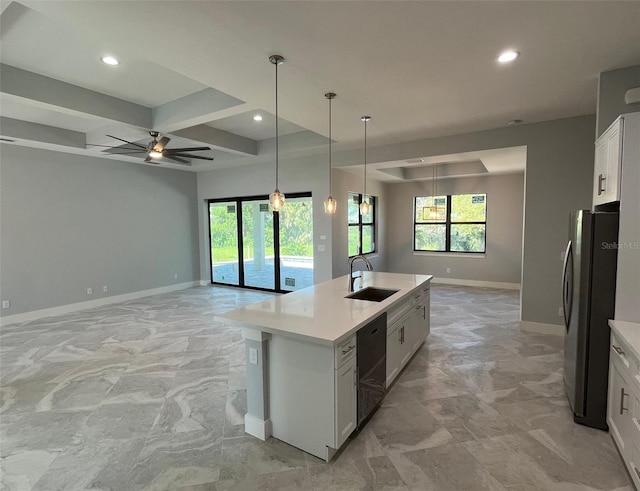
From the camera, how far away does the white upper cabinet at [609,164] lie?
234 centimetres

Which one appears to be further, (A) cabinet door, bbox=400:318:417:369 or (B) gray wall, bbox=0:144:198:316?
(B) gray wall, bbox=0:144:198:316

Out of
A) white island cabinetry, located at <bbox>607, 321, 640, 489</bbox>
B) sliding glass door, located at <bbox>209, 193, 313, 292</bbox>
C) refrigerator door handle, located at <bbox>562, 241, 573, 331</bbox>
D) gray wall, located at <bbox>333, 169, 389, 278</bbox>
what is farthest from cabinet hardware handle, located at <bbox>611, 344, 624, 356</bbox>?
sliding glass door, located at <bbox>209, 193, 313, 292</bbox>

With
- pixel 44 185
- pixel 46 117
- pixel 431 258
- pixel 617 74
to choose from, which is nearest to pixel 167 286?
pixel 44 185

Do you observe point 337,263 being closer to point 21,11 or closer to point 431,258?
point 431,258

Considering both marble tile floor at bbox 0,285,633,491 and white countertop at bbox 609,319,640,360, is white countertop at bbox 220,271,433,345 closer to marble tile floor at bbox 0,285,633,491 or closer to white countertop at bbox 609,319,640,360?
marble tile floor at bbox 0,285,633,491

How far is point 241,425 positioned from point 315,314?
106cm

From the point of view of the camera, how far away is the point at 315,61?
2639 millimetres

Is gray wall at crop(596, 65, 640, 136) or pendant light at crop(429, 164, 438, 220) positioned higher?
gray wall at crop(596, 65, 640, 136)

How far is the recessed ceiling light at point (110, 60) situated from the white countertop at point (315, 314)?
2.66 metres

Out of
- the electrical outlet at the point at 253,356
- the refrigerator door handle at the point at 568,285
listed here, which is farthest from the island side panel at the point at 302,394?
the refrigerator door handle at the point at 568,285

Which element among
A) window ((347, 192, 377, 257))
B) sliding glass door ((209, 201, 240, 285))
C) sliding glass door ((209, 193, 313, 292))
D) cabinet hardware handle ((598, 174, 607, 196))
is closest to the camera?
cabinet hardware handle ((598, 174, 607, 196))

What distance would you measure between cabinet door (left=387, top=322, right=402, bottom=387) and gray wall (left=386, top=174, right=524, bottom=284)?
550 centimetres

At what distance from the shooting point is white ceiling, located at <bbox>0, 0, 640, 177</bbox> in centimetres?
204

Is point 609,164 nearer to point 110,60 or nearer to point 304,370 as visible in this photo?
point 304,370
